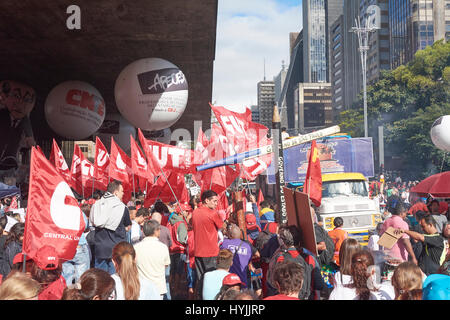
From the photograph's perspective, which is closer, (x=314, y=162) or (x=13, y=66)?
(x=314, y=162)

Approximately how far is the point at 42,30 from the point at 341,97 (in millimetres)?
112052

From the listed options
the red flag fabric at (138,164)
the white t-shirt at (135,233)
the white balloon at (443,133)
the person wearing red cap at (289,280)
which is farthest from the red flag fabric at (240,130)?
the person wearing red cap at (289,280)

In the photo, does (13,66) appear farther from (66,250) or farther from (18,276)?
(18,276)

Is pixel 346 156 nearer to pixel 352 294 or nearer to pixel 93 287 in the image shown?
pixel 352 294

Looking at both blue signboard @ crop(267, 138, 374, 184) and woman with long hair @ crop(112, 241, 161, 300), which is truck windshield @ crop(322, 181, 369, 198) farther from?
woman with long hair @ crop(112, 241, 161, 300)

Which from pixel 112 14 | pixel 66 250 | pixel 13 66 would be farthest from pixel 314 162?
pixel 13 66

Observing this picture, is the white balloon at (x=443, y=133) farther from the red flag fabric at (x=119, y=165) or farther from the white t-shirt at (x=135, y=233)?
the white t-shirt at (x=135, y=233)

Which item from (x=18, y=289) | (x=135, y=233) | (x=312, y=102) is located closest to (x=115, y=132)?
(x=135, y=233)

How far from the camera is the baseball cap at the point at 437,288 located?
308 cm

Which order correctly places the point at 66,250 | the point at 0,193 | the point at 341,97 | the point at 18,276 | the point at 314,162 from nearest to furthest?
the point at 18,276 → the point at 66,250 → the point at 314,162 → the point at 0,193 → the point at 341,97

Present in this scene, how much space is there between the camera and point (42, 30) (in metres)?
9.07

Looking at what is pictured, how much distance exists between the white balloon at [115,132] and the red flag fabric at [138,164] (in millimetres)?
2384

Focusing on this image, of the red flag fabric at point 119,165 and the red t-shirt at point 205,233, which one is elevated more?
the red flag fabric at point 119,165

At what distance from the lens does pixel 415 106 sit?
150ft
